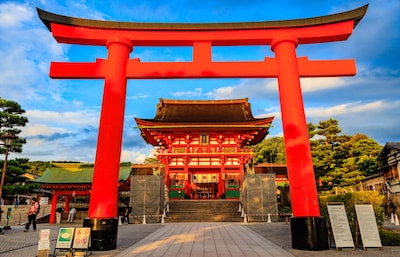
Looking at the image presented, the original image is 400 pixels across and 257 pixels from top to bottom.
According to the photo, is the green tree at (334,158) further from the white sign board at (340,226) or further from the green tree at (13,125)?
the green tree at (13,125)

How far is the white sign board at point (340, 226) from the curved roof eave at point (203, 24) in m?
5.37

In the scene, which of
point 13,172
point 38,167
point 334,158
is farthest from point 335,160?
→ point 38,167

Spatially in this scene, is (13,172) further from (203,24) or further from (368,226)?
(368,226)

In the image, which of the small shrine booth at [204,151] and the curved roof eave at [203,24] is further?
the small shrine booth at [204,151]

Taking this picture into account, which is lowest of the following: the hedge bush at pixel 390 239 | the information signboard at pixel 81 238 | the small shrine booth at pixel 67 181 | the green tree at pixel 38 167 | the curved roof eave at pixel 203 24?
the hedge bush at pixel 390 239

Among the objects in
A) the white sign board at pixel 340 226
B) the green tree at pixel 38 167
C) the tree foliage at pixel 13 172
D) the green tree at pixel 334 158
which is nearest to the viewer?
the white sign board at pixel 340 226

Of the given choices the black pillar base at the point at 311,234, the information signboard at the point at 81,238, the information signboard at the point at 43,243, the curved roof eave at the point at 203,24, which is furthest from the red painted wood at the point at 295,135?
the information signboard at the point at 43,243

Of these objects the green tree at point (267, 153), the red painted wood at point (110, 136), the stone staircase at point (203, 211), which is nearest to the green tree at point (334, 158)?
the stone staircase at point (203, 211)

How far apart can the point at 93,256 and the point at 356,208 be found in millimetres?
6831

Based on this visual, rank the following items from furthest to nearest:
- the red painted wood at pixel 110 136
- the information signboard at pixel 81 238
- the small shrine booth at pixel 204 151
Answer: the small shrine booth at pixel 204 151, the red painted wood at pixel 110 136, the information signboard at pixel 81 238

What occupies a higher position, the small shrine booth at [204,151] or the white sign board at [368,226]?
the small shrine booth at [204,151]

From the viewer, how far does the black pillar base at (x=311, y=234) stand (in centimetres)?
630

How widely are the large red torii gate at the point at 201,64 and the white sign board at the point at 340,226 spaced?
39.9 inches

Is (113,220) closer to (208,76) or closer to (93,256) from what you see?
(93,256)
